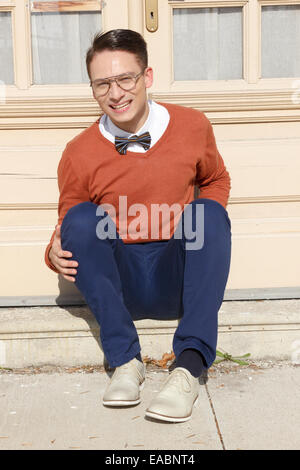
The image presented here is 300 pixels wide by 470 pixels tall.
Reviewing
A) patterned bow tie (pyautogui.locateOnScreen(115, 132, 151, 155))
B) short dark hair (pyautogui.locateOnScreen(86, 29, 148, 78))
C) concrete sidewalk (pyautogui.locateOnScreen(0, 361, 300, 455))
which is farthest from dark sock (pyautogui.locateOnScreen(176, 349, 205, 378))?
short dark hair (pyautogui.locateOnScreen(86, 29, 148, 78))

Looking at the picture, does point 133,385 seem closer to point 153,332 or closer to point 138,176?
point 153,332

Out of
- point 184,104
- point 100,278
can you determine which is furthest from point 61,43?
point 100,278

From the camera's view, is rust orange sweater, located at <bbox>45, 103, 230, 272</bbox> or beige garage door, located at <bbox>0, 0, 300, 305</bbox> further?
beige garage door, located at <bbox>0, 0, 300, 305</bbox>

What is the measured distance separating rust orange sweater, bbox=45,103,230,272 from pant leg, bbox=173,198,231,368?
278 mm

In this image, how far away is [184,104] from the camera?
294 cm

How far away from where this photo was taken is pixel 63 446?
1981 millimetres

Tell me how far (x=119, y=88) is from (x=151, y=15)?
68 centimetres

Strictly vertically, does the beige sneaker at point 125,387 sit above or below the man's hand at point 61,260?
below

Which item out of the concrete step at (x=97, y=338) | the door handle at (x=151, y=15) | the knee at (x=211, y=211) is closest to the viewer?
the knee at (x=211, y=211)

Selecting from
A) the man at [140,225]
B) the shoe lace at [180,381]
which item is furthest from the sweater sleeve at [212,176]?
the shoe lace at [180,381]

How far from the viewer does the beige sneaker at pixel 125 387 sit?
220cm

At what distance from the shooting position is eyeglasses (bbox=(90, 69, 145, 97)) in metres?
2.41

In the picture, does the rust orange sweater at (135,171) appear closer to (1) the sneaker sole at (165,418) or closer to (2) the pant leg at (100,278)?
(2) the pant leg at (100,278)

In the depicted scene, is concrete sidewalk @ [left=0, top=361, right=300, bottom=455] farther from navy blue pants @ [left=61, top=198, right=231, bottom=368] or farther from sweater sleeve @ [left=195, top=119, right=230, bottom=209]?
sweater sleeve @ [left=195, top=119, right=230, bottom=209]
